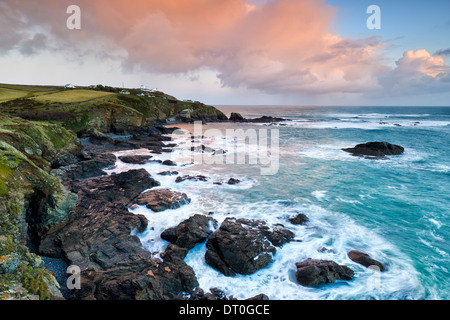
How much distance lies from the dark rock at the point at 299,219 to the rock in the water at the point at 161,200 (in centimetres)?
869

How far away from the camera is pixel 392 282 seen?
1098 centimetres

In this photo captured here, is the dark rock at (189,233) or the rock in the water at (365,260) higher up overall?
the dark rock at (189,233)

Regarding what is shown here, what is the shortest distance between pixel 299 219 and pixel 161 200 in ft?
36.1

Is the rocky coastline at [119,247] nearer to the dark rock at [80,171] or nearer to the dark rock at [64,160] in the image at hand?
the dark rock at [80,171]

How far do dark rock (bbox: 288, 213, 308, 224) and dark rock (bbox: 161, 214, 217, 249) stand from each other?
625 centimetres

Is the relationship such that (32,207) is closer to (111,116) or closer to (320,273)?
(320,273)

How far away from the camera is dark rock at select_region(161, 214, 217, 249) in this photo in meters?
12.9

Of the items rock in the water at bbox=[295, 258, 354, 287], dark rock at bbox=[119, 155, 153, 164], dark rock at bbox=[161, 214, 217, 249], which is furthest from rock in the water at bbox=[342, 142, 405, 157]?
dark rock at bbox=[119, 155, 153, 164]

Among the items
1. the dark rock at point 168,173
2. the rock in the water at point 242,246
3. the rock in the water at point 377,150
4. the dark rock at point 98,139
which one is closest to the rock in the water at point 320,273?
the rock in the water at point 242,246

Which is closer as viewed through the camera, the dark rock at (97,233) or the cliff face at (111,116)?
the dark rock at (97,233)

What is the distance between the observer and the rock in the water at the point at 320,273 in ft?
35.0

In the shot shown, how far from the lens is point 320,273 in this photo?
10805mm

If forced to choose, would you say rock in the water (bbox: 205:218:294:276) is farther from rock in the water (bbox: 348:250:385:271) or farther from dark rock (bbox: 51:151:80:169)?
dark rock (bbox: 51:151:80:169)

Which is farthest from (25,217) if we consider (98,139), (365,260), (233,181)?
(98,139)
